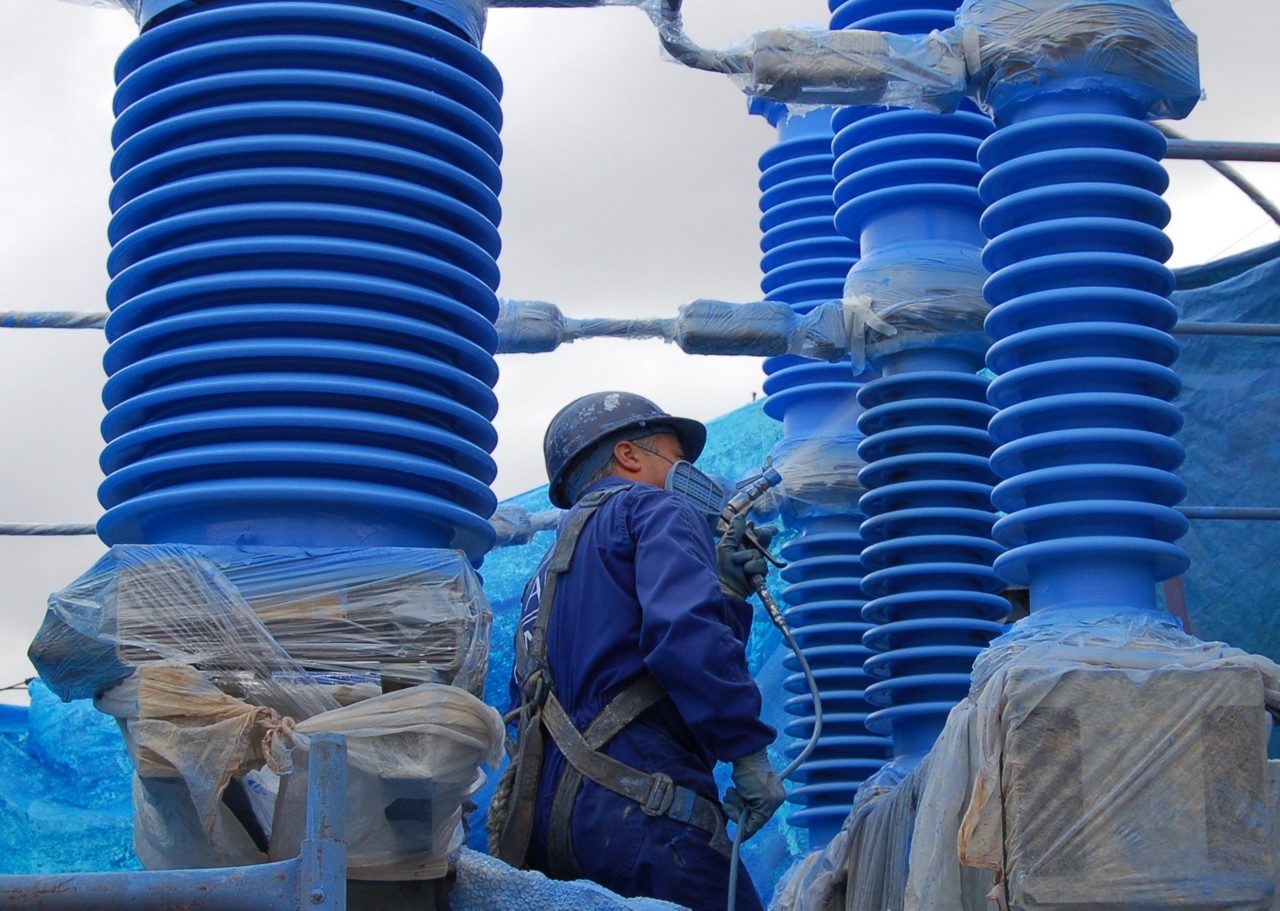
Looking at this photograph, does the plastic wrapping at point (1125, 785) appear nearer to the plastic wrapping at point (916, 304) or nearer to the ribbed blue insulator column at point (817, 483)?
the plastic wrapping at point (916, 304)

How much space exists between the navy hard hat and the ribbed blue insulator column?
1232mm

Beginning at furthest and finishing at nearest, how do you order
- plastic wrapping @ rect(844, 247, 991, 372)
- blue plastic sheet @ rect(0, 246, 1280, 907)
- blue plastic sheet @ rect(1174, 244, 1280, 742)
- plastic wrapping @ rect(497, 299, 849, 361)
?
blue plastic sheet @ rect(1174, 244, 1280, 742)
blue plastic sheet @ rect(0, 246, 1280, 907)
plastic wrapping @ rect(497, 299, 849, 361)
plastic wrapping @ rect(844, 247, 991, 372)

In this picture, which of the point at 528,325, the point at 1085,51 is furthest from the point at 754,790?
the point at 528,325

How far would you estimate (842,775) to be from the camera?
5.47 m

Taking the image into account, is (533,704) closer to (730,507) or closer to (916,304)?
(730,507)

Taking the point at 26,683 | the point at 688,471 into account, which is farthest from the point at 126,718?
the point at 26,683

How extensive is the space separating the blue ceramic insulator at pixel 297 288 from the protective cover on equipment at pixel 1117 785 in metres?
1.05

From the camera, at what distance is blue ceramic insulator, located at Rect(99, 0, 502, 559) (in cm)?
298

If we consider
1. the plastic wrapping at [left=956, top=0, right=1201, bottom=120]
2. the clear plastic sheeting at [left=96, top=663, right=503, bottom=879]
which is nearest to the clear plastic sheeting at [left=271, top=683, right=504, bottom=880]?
the clear plastic sheeting at [left=96, top=663, right=503, bottom=879]

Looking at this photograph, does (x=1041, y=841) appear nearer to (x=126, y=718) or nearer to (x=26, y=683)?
(x=126, y=718)

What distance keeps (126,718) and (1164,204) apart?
2.42 metres

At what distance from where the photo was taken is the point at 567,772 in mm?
3781

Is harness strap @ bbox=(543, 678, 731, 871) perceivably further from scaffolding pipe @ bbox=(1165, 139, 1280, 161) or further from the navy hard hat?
scaffolding pipe @ bbox=(1165, 139, 1280, 161)

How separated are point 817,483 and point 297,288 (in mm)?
3033
